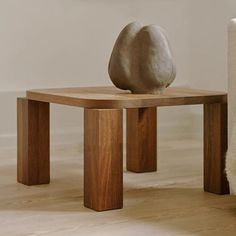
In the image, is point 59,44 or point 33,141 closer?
point 33,141

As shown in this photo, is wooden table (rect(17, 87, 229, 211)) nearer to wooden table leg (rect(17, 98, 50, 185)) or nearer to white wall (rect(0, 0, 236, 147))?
wooden table leg (rect(17, 98, 50, 185))

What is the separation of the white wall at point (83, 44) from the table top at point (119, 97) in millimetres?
990

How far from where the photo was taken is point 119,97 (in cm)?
194

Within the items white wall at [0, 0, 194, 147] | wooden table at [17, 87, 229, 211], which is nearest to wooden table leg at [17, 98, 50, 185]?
wooden table at [17, 87, 229, 211]

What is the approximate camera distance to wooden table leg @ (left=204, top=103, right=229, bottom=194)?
81.4 inches

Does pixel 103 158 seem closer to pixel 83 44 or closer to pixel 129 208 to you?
pixel 129 208

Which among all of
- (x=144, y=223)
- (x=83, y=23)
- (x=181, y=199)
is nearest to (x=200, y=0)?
(x=83, y=23)

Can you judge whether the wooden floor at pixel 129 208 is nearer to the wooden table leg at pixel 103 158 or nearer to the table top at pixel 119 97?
the wooden table leg at pixel 103 158

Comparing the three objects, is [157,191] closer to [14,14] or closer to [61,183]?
→ [61,183]

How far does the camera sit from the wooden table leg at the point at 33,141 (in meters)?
Answer: 2.21

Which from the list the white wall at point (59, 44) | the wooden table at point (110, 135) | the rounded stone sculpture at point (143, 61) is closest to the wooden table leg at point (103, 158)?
the wooden table at point (110, 135)

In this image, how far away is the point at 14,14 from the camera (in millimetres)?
3102

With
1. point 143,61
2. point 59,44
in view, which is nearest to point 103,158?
point 143,61

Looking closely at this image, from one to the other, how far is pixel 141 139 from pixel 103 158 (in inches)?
23.4
